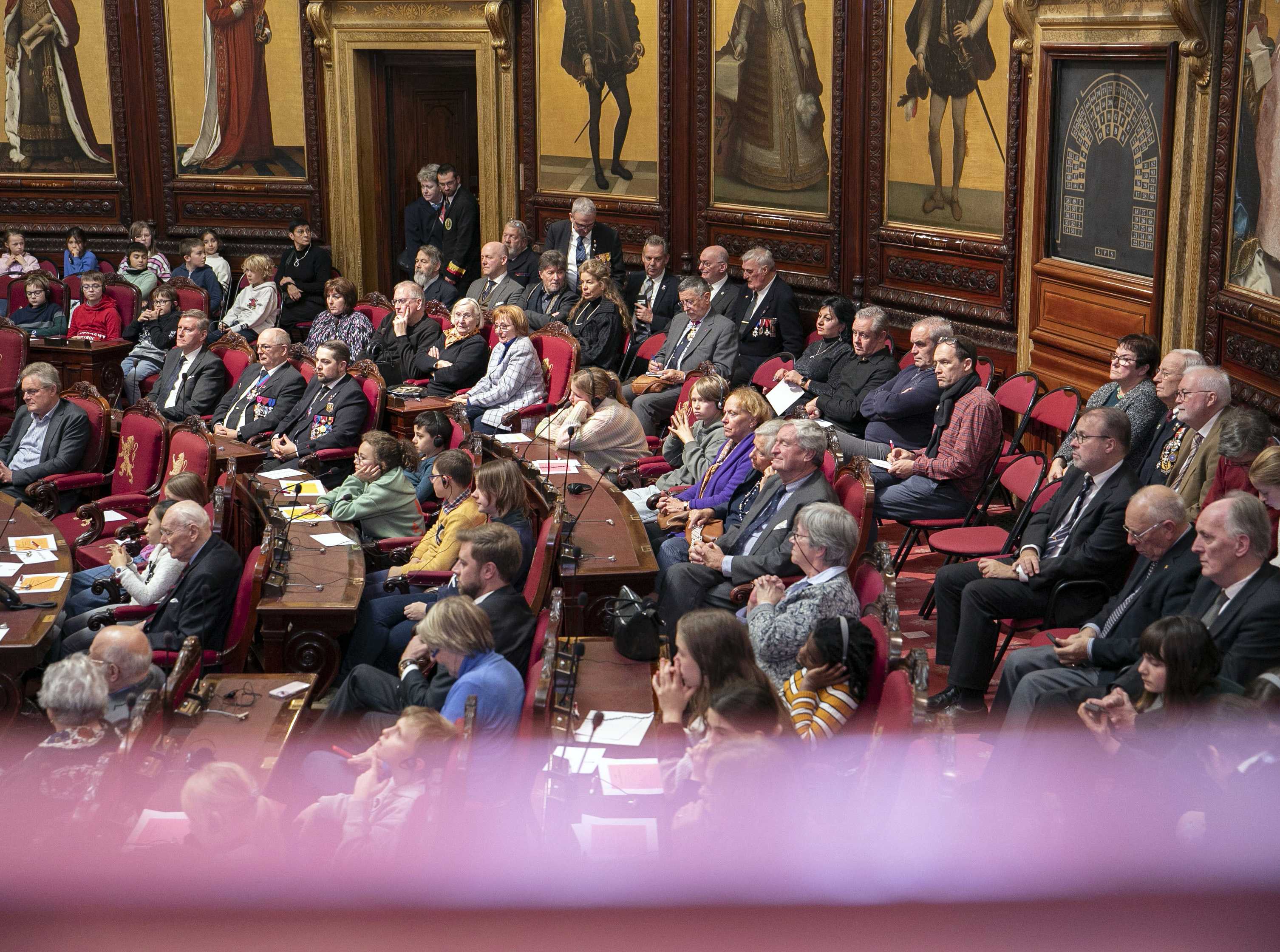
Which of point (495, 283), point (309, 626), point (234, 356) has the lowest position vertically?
point (309, 626)

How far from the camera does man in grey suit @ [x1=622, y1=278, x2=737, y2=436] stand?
339 inches

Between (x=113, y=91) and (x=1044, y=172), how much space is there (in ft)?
32.7

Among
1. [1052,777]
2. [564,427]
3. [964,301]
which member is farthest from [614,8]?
[1052,777]

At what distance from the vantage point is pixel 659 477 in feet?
23.1

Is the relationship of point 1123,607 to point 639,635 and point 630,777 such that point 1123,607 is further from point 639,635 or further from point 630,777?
point 630,777

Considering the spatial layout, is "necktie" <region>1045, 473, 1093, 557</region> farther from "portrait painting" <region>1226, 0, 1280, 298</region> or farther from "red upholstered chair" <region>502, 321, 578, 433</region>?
"red upholstered chair" <region>502, 321, 578, 433</region>

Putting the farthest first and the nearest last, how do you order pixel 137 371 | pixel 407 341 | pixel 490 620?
pixel 137 371
pixel 407 341
pixel 490 620

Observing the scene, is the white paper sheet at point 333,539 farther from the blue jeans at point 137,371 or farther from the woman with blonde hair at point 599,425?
the blue jeans at point 137,371

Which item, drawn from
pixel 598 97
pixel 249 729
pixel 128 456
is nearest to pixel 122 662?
pixel 249 729

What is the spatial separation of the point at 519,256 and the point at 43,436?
4.38 meters

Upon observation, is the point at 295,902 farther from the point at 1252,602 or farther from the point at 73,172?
the point at 73,172

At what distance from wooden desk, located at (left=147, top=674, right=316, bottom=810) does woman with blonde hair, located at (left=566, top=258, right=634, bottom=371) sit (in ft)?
16.8

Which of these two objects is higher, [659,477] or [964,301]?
[964,301]

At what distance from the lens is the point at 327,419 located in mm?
7922
